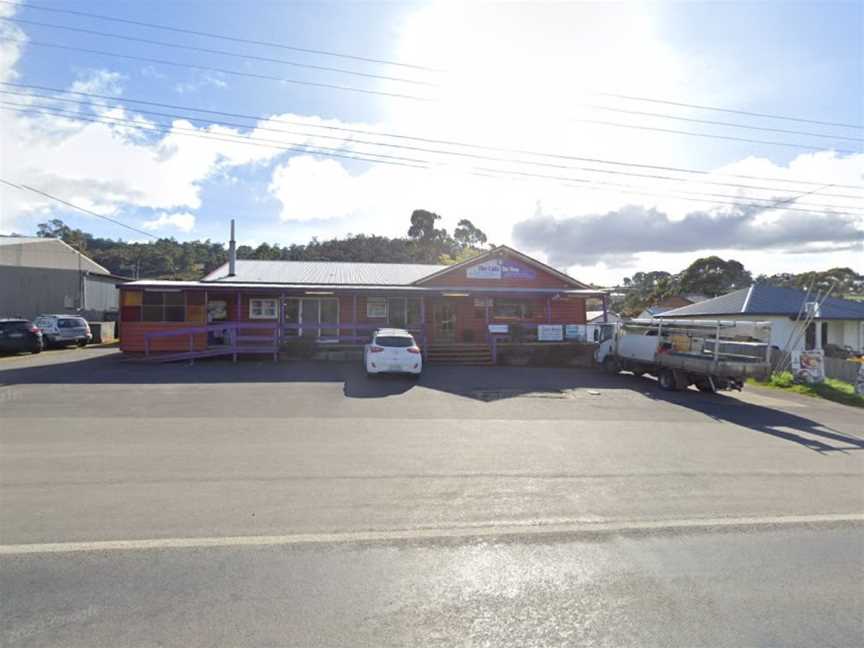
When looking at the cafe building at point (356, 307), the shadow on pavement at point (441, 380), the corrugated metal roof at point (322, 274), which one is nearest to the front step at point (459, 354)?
the cafe building at point (356, 307)

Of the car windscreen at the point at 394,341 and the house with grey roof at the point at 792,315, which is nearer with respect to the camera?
the car windscreen at the point at 394,341

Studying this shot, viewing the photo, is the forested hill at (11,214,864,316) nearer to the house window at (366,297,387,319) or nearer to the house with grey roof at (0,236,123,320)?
the house with grey roof at (0,236,123,320)

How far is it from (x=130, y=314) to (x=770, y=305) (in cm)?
3526

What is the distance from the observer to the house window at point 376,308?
971 inches

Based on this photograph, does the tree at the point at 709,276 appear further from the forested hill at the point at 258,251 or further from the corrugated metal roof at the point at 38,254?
the corrugated metal roof at the point at 38,254

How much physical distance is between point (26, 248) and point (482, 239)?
8190 centimetres

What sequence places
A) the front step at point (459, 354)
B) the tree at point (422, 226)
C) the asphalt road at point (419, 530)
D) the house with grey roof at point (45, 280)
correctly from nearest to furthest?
the asphalt road at point (419, 530)
the front step at point (459, 354)
the house with grey roof at point (45, 280)
the tree at point (422, 226)

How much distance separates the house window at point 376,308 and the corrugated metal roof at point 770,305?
21.8 m

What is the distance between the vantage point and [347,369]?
58.1 ft

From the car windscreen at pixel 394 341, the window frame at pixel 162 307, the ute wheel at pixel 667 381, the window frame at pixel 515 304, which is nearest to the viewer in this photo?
the car windscreen at pixel 394 341

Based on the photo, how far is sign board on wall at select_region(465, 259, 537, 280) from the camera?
25078 mm

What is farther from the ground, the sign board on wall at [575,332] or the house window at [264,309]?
the house window at [264,309]

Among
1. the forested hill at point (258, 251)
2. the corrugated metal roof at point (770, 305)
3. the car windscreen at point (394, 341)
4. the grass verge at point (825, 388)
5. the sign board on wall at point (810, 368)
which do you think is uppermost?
the forested hill at point (258, 251)

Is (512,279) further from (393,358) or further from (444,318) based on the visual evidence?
(393,358)
